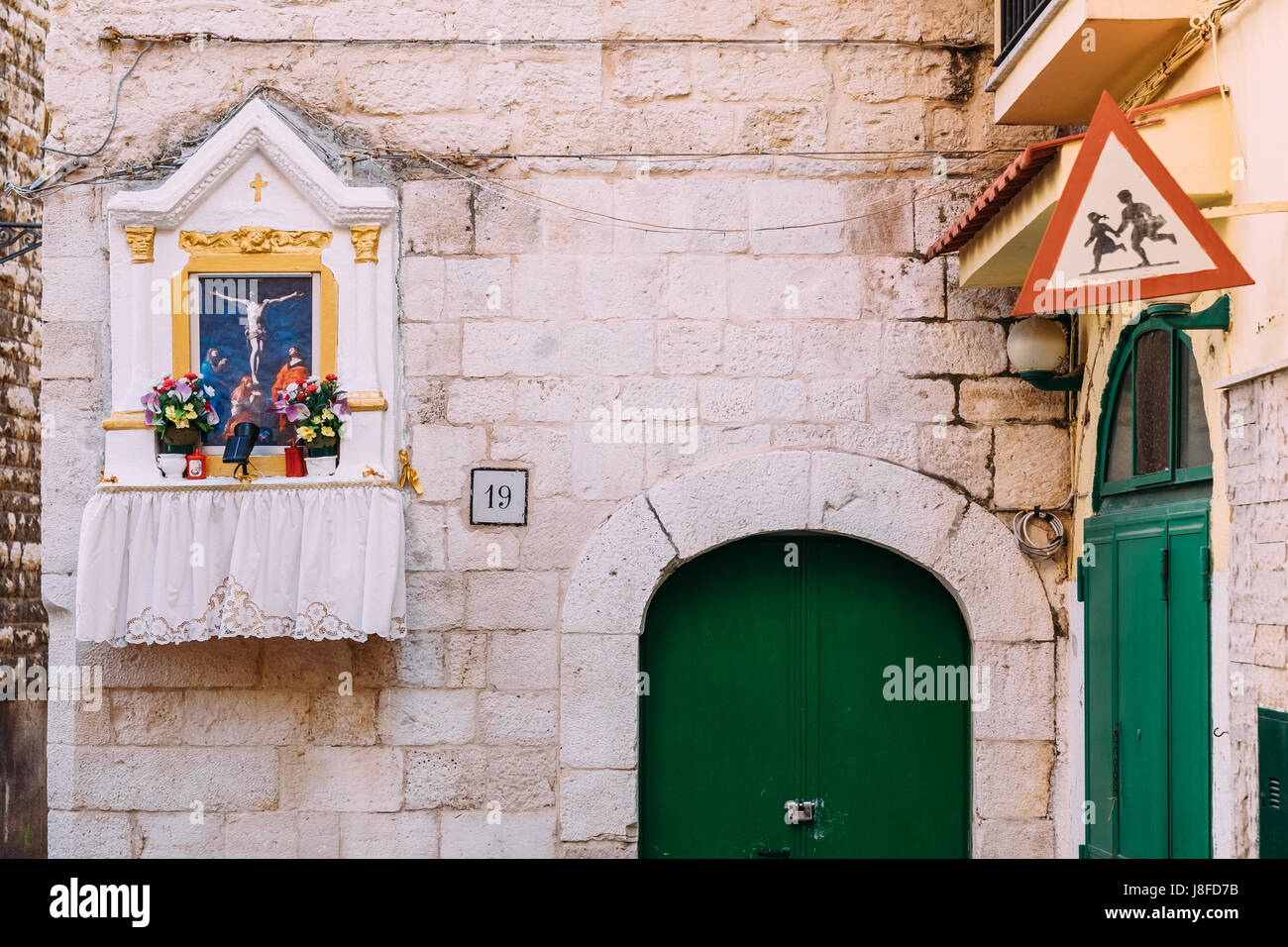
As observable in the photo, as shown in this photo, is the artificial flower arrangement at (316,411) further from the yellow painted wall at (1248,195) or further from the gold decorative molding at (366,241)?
the yellow painted wall at (1248,195)

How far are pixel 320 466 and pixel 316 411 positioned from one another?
234mm

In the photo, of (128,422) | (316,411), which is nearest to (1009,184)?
(316,411)

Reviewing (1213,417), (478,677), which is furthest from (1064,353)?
(478,677)

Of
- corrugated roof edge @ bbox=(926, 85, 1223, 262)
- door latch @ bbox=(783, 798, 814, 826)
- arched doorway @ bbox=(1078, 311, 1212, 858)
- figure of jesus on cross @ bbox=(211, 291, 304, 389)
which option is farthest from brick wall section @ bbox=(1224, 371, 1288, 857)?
figure of jesus on cross @ bbox=(211, 291, 304, 389)

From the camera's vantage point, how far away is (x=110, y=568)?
17.6ft

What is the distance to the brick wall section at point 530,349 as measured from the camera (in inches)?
218

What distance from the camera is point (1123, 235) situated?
370cm

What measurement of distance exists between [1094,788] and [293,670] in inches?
126

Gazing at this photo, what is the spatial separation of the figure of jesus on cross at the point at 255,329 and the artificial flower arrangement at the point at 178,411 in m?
0.22

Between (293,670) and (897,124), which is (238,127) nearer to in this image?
(293,670)

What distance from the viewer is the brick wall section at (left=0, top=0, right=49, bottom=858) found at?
8.80 metres

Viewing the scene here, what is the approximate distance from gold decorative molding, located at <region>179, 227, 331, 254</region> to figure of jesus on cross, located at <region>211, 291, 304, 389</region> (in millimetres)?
207

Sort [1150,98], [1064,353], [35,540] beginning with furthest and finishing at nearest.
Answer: [35,540]
[1064,353]
[1150,98]

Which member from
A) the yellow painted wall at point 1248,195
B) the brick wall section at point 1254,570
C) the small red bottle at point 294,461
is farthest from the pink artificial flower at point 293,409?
the brick wall section at point 1254,570
